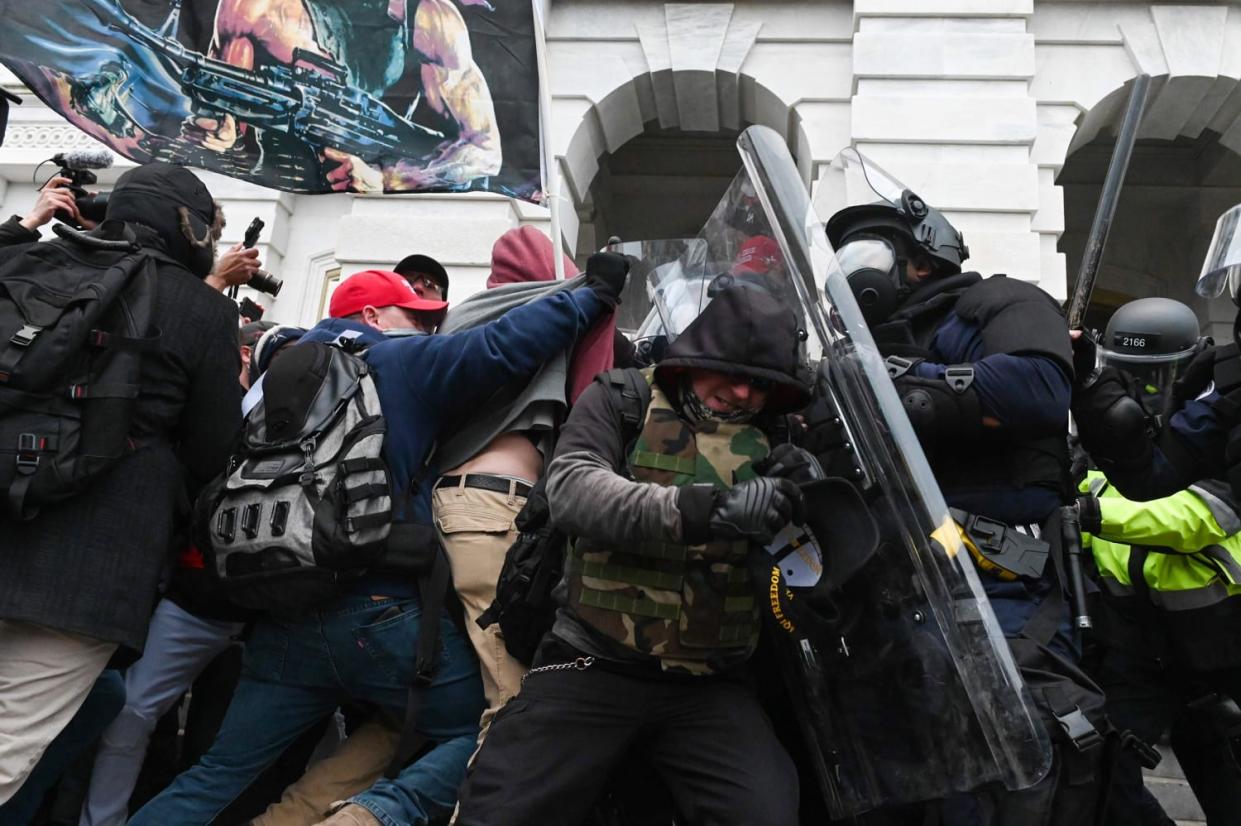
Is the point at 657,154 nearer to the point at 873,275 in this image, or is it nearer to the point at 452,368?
the point at 873,275

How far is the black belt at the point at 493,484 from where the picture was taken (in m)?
2.80

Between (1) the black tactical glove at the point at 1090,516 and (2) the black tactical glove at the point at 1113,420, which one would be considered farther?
(1) the black tactical glove at the point at 1090,516

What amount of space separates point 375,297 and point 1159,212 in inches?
391

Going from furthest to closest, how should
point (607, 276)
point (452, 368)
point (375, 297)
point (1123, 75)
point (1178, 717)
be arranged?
point (1123, 75)
point (1178, 717)
point (375, 297)
point (607, 276)
point (452, 368)

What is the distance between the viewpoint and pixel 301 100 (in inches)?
171

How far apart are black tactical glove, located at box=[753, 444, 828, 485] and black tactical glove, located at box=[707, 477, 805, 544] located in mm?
76

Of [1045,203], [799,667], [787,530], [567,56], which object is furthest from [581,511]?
[567,56]

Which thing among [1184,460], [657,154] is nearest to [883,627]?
[1184,460]

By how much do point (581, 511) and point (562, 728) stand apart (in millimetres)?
486

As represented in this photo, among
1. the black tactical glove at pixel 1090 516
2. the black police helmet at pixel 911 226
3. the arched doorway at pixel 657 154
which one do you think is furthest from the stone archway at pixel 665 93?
the black tactical glove at pixel 1090 516

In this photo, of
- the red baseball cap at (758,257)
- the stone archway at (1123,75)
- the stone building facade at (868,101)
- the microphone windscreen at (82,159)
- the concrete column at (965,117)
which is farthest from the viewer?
the stone archway at (1123,75)

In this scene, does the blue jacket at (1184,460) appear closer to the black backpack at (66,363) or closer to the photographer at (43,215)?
the black backpack at (66,363)

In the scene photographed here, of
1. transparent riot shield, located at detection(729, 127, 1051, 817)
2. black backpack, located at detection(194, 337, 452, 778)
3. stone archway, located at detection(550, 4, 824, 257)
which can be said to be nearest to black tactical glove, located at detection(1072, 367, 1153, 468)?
transparent riot shield, located at detection(729, 127, 1051, 817)

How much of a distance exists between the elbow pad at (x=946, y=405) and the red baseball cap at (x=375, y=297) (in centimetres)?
149
